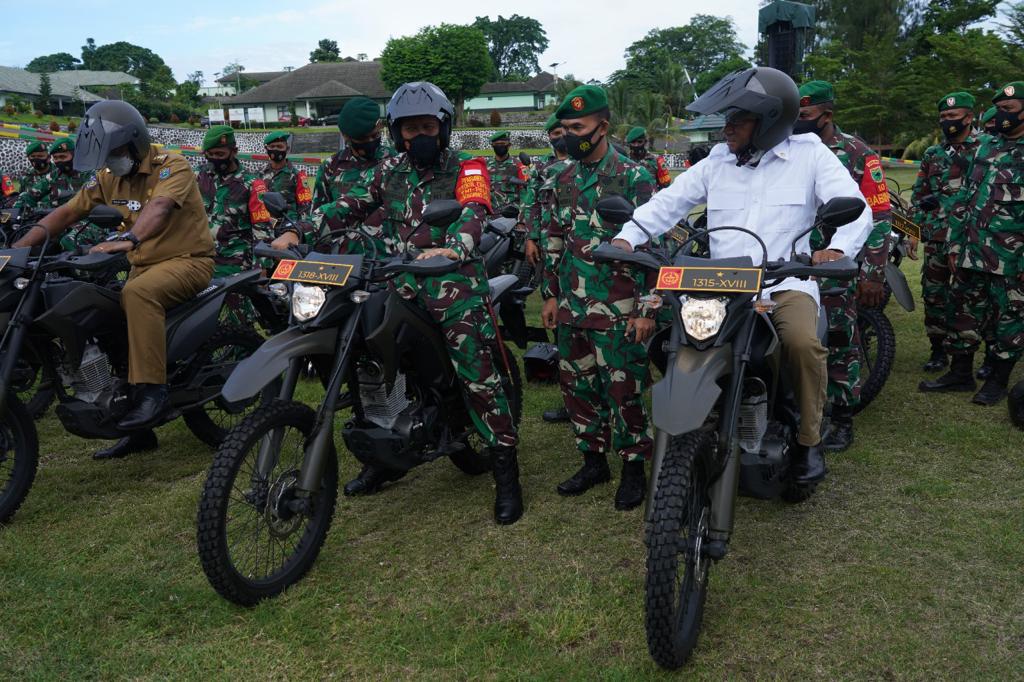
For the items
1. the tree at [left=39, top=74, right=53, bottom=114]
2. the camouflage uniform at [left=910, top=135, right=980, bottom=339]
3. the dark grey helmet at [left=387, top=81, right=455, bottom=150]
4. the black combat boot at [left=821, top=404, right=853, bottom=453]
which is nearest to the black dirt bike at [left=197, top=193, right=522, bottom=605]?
the dark grey helmet at [left=387, top=81, right=455, bottom=150]

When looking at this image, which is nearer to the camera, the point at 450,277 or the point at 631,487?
the point at 450,277

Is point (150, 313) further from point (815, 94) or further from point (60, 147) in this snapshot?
point (60, 147)

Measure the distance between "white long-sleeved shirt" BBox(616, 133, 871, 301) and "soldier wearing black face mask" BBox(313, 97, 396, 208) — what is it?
64.6 inches

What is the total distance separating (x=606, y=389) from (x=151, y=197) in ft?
8.39

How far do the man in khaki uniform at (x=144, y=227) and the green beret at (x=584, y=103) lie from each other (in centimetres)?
208

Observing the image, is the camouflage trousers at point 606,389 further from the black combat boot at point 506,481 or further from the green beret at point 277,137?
the green beret at point 277,137

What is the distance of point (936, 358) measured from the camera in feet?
21.7

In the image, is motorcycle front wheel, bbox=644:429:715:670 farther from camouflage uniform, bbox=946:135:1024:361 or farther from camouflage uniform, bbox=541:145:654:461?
camouflage uniform, bbox=946:135:1024:361

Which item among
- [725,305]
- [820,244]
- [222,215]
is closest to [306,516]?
[725,305]

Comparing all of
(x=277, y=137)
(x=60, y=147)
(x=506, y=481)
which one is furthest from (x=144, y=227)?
(x=60, y=147)

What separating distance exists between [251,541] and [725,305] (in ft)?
6.56

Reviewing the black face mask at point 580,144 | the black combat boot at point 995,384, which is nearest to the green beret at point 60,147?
the black face mask at point 580,144

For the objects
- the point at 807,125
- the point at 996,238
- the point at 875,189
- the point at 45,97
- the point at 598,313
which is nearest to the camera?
the point at 598,313

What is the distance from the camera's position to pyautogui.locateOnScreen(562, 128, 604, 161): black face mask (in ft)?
13.3
